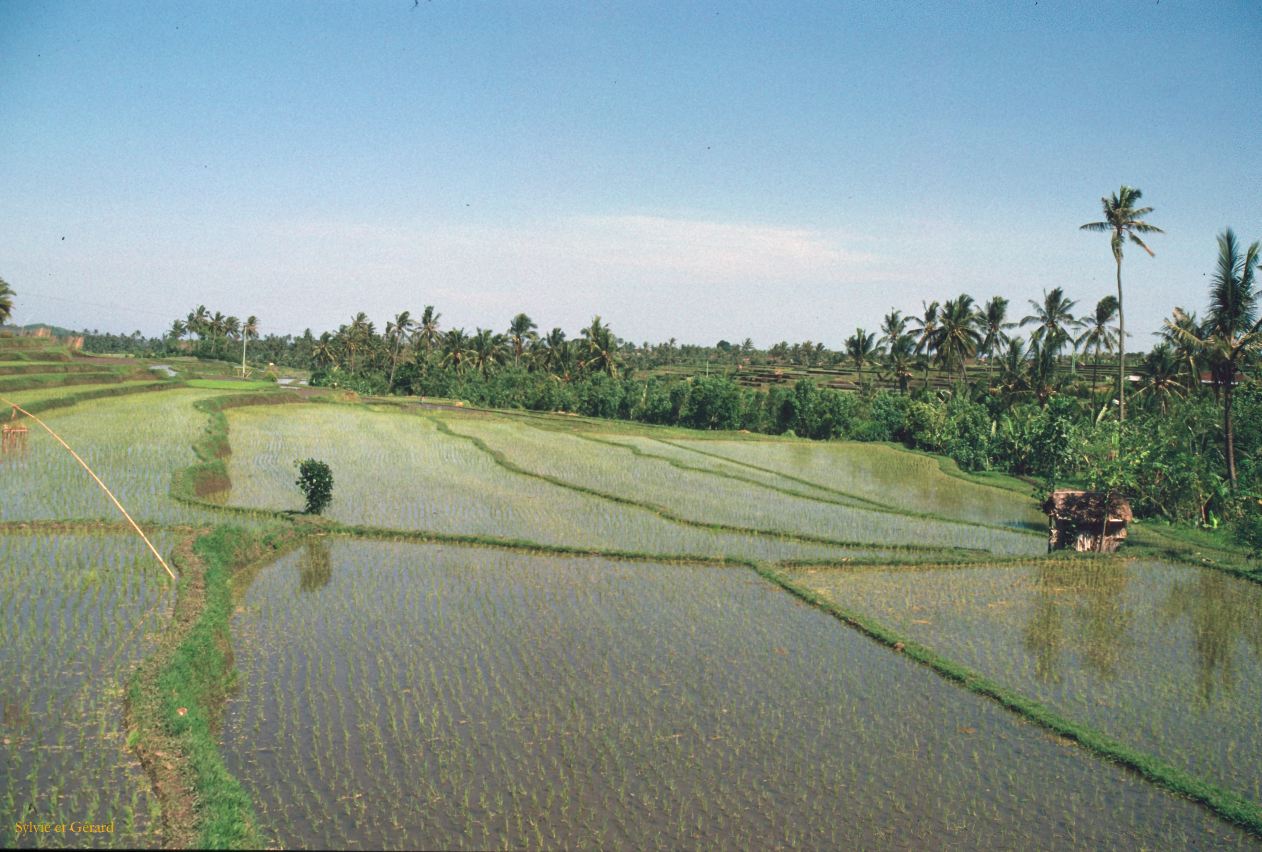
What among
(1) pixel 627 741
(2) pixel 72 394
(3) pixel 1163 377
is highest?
(3) pixel 1163 377

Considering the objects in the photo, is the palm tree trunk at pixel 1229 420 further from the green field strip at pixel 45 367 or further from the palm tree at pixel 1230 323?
the green field strip at pixel 45 367

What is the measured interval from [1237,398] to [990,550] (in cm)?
1217

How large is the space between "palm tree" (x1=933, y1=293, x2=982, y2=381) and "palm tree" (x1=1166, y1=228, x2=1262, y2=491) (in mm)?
19257

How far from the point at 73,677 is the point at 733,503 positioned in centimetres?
1320

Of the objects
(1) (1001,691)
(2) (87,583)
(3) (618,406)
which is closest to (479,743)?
(1) (1001,691)

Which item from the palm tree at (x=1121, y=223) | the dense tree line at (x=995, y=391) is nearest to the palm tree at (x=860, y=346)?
the dense tree line at (x=995, y=391)

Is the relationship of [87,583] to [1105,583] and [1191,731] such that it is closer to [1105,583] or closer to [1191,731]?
[1191,731]

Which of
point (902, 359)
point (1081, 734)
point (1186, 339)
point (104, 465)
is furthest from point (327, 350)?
point (1081, 734)

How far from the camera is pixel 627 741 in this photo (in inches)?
255

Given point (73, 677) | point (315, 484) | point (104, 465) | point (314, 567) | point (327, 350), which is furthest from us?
point (327, 350)

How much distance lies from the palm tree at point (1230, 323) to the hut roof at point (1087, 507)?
4.61m

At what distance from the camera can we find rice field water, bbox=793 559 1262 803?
735 centimetres

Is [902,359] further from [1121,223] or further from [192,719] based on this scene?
[192,719]

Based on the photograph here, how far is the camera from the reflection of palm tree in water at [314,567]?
1055cm
